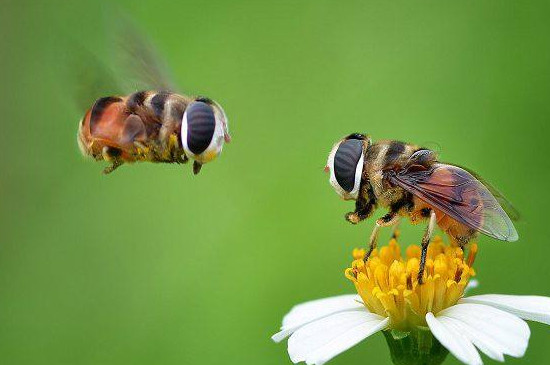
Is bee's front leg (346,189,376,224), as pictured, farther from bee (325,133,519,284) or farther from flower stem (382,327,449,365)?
flower stem (382,327,449,365)

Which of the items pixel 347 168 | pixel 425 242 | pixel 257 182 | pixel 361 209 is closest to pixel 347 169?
pixel 347 168

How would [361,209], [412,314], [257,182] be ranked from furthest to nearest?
[257,182]
[361,209]
[412,314]

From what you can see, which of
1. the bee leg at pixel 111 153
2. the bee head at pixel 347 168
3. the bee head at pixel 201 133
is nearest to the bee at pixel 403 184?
the bee head at pixel 347 168

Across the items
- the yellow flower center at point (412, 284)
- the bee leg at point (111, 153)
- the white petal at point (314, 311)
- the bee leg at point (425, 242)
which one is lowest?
the white petal at point (314, 311)

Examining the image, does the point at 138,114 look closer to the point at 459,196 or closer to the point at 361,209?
the point at 361,209

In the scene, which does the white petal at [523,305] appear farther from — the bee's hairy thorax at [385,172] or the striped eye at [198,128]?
the striped eye at [198,128]

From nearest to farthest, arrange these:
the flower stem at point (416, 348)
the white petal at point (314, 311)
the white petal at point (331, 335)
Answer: the white petal at point (331, 335), the flower stem at point (416, 348), the white petal at point (314, 311)
